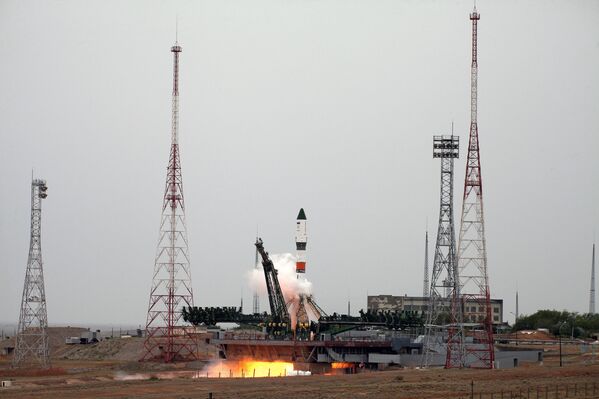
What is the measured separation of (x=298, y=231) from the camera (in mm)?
129625

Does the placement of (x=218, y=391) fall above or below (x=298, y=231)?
below

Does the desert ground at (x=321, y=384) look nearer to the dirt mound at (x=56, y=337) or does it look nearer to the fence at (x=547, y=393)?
the fence at (x=547, y=393)

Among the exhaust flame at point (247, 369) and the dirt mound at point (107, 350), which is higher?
the exhaust flame at point (247, 369)

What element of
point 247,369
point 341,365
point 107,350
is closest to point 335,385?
point 341,365

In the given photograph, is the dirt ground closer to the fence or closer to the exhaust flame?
the fence

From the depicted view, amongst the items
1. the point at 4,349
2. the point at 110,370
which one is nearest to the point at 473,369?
the point at 110,370

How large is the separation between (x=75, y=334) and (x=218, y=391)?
112442 millimetres

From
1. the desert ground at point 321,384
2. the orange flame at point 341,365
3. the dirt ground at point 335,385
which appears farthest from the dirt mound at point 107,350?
the dirt ground at point 335,385

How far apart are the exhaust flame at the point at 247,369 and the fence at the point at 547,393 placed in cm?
3828

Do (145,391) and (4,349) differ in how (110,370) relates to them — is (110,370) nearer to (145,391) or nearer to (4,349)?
(145,391)

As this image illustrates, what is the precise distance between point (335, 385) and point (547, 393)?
1658cm

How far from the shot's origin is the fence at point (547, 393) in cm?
7369

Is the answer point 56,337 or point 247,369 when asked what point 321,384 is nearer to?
point 247,369

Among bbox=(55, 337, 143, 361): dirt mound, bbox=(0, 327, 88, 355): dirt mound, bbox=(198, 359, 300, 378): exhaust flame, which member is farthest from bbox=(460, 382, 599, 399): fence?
bbox=(0, 327, 88, 355): dirt mound
